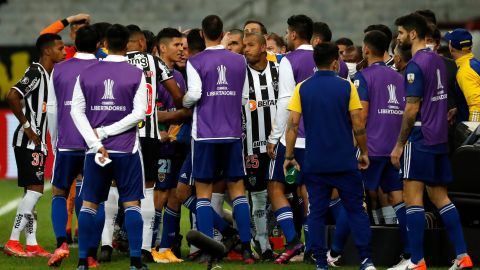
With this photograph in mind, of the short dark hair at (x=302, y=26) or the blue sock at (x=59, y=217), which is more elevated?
the short dark hair at (x=302, y=26)

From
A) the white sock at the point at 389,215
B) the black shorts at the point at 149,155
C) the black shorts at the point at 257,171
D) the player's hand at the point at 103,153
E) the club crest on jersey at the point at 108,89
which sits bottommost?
the white sock at the point at 389,215

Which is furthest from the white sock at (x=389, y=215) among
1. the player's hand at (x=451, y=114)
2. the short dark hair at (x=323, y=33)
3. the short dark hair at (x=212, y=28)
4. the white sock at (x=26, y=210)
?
the white sock at (x=26, y=210)

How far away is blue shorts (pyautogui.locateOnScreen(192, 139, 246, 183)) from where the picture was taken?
11047mm

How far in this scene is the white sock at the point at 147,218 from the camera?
11203 millimetres

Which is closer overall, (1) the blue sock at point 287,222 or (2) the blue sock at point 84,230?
(2) the blue sock at point 84,230

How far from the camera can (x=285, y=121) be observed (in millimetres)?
11133

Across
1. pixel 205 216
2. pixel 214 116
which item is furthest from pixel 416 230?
pixel 214 116

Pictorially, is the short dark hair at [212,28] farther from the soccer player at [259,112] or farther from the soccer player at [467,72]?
the soccer player at [467,72]

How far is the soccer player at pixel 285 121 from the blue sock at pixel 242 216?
32 centimetres

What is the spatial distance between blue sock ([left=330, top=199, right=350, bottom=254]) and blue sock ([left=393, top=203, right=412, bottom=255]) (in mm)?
464

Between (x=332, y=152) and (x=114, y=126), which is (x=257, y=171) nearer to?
(x=332, y=152)

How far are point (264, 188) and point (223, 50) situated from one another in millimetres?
1551

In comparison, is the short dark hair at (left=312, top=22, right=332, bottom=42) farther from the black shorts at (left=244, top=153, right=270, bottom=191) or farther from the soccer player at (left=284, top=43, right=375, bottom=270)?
the soccer player at (left=284, top=43, right=375, bottom=270)

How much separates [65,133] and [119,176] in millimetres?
1168
